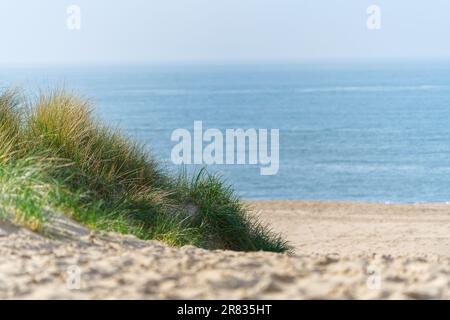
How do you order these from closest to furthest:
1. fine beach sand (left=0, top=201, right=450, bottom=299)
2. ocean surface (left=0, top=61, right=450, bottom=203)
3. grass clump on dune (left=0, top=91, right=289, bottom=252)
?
1. fine beach sand (left=0, top=201, right=450, bottom=299)
2. grass clump on dune (left=0, top=91, right=289, bottom=252)
3. ocean surface (left=0, top=61, right=450, bottom=203)

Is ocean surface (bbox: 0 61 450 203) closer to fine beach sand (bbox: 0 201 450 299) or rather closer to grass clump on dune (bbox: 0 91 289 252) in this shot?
grass clump on dune (bbox: 0 91 289 252)

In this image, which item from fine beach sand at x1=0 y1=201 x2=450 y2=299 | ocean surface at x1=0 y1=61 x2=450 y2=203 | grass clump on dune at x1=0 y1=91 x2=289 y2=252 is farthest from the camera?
ocean surface at x1=0 y1=61 x2=450 y2=203

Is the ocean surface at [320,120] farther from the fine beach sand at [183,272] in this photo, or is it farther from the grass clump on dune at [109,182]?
the fine beach sand at [183,272]

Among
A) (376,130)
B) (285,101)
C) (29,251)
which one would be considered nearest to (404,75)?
(285,101)

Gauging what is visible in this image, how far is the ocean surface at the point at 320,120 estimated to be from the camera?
53906 millimetres

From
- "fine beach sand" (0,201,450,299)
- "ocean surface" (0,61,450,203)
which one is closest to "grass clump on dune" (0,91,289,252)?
"ocean surface" (0,61,450,203)

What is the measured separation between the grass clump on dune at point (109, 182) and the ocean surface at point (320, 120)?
75 cm

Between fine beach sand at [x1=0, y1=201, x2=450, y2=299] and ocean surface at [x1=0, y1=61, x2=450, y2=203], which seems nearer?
fine beach sand at [x1=0, y1=201, x2=450, y2=299]

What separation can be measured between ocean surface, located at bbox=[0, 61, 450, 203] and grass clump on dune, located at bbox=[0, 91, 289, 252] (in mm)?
749

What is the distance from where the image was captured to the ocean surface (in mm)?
53906

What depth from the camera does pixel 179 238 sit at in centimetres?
927

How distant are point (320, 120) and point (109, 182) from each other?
283 ft
